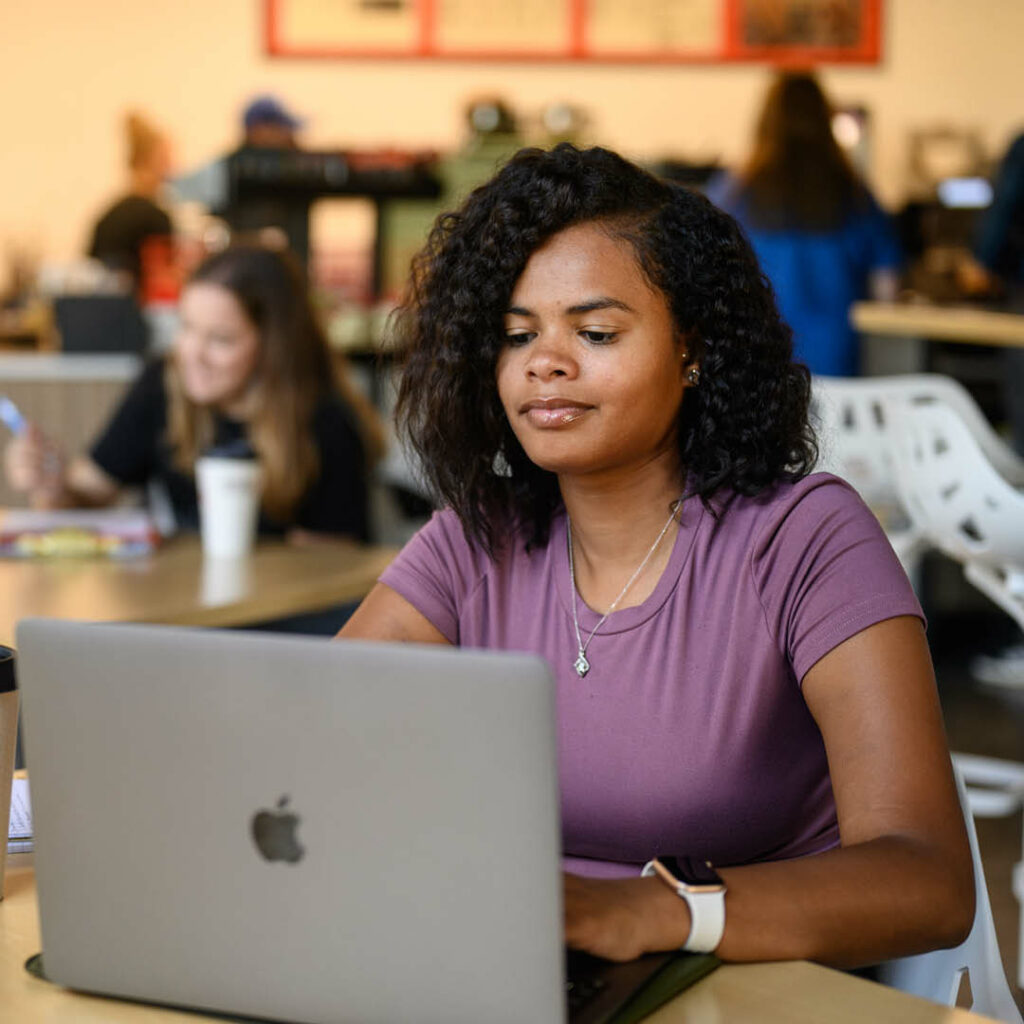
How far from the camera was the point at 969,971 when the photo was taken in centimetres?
118

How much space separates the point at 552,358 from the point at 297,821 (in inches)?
22.3

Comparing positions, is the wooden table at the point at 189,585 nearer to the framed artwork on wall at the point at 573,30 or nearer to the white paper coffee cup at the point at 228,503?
the white paper coffee cup at the point at 228,503

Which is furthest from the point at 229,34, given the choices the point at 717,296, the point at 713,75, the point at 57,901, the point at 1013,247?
the point at 57,901

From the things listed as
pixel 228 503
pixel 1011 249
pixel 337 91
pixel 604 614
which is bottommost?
pixel 228 503

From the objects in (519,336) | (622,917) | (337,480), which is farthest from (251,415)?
(622,917)

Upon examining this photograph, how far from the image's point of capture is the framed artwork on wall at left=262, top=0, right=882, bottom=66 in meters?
6.76

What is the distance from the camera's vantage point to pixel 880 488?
3188mm

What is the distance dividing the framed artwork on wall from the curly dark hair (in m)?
5.72

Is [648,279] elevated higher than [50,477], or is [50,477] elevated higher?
[648,279]

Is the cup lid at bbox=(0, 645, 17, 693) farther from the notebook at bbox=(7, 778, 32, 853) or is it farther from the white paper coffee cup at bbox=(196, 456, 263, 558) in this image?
the white paper coffee cup at bbox=(196, 456, 263, 558)

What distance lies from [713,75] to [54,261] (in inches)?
123

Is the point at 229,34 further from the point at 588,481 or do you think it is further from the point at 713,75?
the point at 588,481

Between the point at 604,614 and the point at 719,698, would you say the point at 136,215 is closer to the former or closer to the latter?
the point at 604,614

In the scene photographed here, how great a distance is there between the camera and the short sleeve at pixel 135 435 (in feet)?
9.24
